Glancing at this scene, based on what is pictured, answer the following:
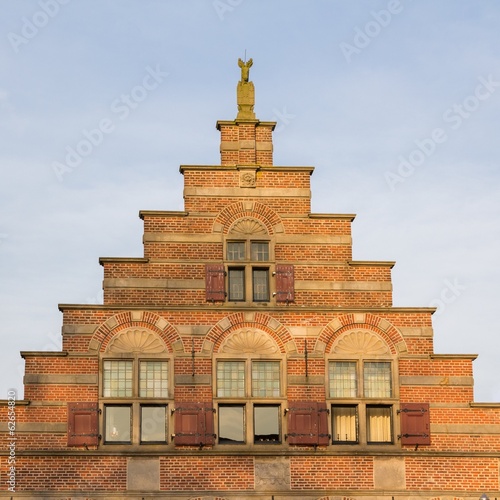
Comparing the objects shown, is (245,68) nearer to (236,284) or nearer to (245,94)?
(245,94)

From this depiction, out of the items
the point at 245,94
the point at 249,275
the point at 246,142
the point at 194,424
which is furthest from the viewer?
the point at 245,94

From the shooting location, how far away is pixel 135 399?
1108 inches

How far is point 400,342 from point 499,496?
14.1 feet

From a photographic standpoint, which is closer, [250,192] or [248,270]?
[248,270]

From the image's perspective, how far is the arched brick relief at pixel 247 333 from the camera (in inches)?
1129

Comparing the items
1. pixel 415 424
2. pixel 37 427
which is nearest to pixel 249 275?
pixel 415 424

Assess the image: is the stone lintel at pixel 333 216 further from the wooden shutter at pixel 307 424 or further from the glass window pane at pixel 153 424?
Result: the glass window pane at pixel 153 424

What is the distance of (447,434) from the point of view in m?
28.4

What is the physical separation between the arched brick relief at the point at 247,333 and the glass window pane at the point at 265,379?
408 millimetres

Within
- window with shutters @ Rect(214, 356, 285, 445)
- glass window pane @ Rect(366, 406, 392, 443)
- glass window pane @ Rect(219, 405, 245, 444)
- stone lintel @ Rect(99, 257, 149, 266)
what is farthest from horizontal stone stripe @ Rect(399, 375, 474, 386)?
stone lintel @ Rect(99, 257, 149, 266)

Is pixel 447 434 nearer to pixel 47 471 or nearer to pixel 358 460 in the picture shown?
pixel 358 460

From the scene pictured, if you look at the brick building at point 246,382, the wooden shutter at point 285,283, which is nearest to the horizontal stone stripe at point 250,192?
the brick building at point 246,382

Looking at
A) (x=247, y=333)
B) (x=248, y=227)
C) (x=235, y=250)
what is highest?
(x=248, y=227)

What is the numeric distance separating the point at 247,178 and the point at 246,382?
5.21m
